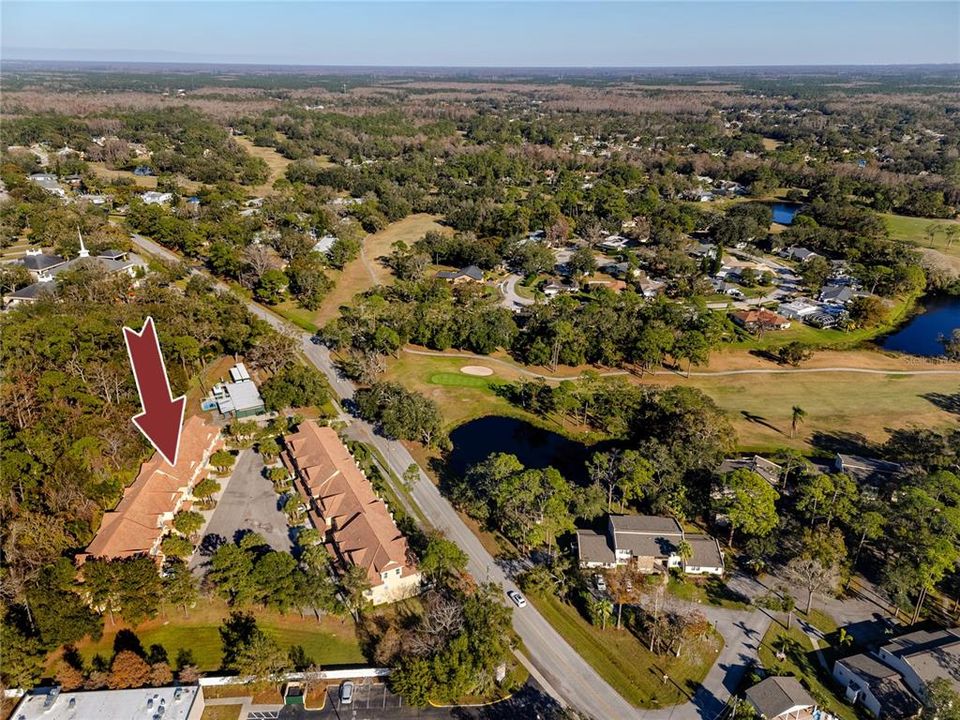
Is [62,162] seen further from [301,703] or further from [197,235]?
[301,703]

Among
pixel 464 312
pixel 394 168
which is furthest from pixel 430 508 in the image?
pixel 394 168

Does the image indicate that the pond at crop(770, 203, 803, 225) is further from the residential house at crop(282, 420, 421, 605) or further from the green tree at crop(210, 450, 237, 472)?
the green tree at crop(210, 450, 237, 472)

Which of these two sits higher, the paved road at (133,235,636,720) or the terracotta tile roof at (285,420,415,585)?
the terracotta tile roof at (285,420,415,585)

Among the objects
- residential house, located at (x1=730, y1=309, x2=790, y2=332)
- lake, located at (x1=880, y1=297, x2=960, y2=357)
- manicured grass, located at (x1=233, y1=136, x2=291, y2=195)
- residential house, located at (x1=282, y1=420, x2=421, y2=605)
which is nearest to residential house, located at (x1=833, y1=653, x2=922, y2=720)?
residential house, located at (x1=282, y1=420, x2=421, y2=605)

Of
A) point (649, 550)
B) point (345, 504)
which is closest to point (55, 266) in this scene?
point (345, 504)

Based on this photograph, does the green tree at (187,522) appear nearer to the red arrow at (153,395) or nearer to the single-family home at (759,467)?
the red arrow at (153,395)

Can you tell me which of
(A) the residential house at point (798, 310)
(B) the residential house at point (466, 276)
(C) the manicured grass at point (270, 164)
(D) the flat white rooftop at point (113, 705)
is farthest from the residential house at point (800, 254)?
(C) the manicured grass at point (270, 164)
